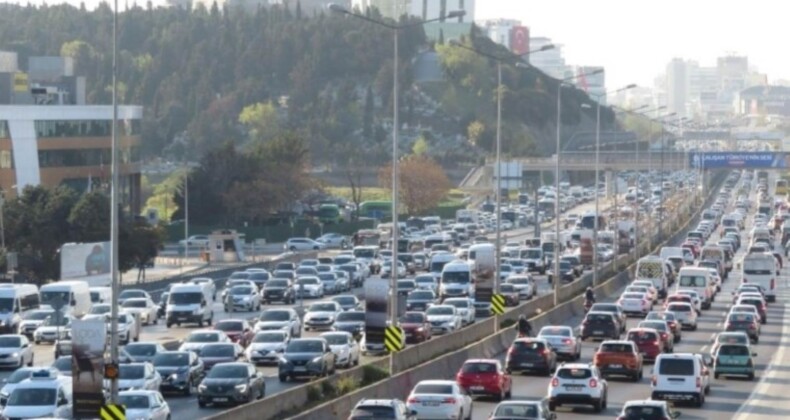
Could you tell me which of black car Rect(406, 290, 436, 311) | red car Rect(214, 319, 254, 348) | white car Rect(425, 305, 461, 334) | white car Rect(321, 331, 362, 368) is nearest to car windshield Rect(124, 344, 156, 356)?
white car Rect(321, 331, 362, 368)

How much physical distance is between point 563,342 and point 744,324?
10.8 metres

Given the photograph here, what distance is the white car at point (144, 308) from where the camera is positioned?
66875 mm

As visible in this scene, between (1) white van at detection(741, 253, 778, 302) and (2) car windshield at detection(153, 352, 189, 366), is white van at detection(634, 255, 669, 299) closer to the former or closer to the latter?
(1) white van at detection(741, 253, 778, 302)

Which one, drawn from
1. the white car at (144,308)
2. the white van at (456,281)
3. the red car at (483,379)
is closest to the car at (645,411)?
the red car at (483,379)

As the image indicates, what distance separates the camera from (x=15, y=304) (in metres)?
62.3

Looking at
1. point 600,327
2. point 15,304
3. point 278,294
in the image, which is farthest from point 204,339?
point 278,294

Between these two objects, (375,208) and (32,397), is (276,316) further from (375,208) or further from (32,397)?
(375,208)

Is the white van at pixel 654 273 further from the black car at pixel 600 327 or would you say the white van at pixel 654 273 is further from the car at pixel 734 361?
the car at pixel 734 361

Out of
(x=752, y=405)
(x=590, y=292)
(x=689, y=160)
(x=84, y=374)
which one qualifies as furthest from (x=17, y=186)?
(x=689, y=160)

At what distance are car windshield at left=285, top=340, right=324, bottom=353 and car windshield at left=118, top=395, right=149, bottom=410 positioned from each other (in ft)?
41.7

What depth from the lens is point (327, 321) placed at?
64.4 meters

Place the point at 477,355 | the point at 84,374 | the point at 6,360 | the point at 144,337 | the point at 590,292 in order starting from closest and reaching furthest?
the point at 84,374, the point at 6,360, the point at 477,355, the point at 144,337, the point at 590,292

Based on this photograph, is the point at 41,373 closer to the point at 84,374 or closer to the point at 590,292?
the point at 84,374

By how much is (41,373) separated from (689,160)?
Answer: 16054 cm
